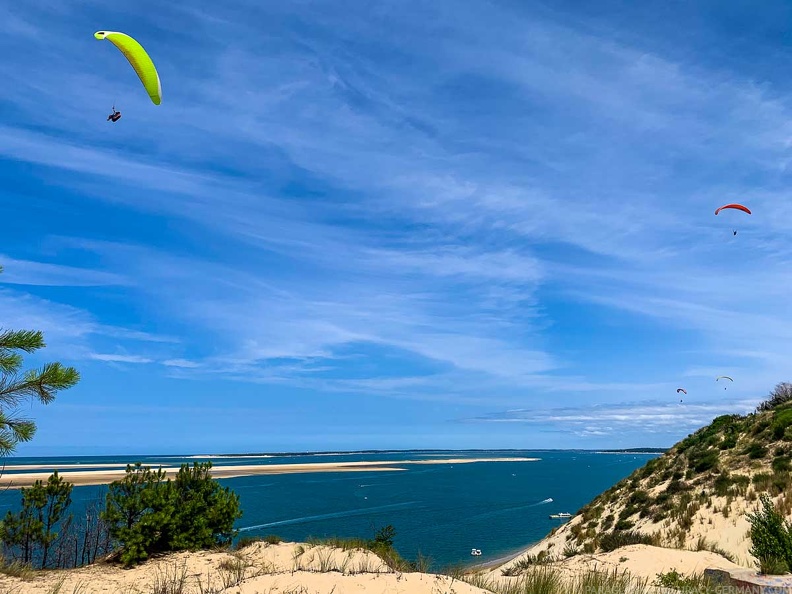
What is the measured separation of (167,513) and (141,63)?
44.1 ft

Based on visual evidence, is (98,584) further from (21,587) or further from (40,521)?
(40,521)

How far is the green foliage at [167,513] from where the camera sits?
1703 cm

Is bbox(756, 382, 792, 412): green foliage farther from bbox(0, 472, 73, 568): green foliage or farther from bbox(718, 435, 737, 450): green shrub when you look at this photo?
bbox(0, 472, 73, 568): green foliage

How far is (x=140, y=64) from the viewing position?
11664 millimetres

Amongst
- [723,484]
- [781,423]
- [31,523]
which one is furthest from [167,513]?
[781,423]

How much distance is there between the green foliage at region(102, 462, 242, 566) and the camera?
55.9 ft

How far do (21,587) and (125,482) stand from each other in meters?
6.90

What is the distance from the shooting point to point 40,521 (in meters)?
18.6

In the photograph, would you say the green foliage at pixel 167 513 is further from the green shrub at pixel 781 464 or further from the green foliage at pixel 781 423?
the green foliage at pixel 781 423

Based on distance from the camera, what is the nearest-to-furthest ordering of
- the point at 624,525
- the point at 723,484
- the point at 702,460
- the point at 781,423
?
the point at 723,484
the point at 624,525
the point at 781,423
the point at 702,460

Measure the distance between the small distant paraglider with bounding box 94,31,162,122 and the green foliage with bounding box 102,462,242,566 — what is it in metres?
11.9

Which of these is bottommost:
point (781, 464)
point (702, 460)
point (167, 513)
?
point (167, 513)

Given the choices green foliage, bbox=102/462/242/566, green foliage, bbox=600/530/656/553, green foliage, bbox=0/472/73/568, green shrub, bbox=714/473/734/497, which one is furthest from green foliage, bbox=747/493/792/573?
green foliage, bbox=0/472/73/568

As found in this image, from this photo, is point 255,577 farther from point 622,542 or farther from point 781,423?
point 781,423
